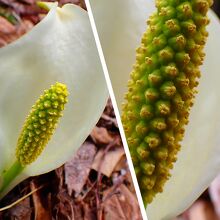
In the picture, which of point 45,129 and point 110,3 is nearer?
point 45,129

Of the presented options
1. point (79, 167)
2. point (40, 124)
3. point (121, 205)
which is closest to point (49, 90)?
point (40, 124)

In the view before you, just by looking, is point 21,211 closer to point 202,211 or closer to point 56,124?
point 56,124

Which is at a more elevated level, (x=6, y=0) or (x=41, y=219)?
(x=6, y=0)

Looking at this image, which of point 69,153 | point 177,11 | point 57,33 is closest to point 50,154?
point 69,153

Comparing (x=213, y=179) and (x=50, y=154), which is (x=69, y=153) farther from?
(x=213, y=179)

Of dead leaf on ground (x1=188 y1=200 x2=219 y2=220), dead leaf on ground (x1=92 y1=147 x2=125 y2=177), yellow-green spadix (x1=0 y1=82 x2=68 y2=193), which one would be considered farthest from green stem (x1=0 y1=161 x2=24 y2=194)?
dead leaf on ground (x1=188 y1=200 x2=219 y2=220)

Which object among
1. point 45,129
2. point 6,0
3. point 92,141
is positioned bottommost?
point 92,141
